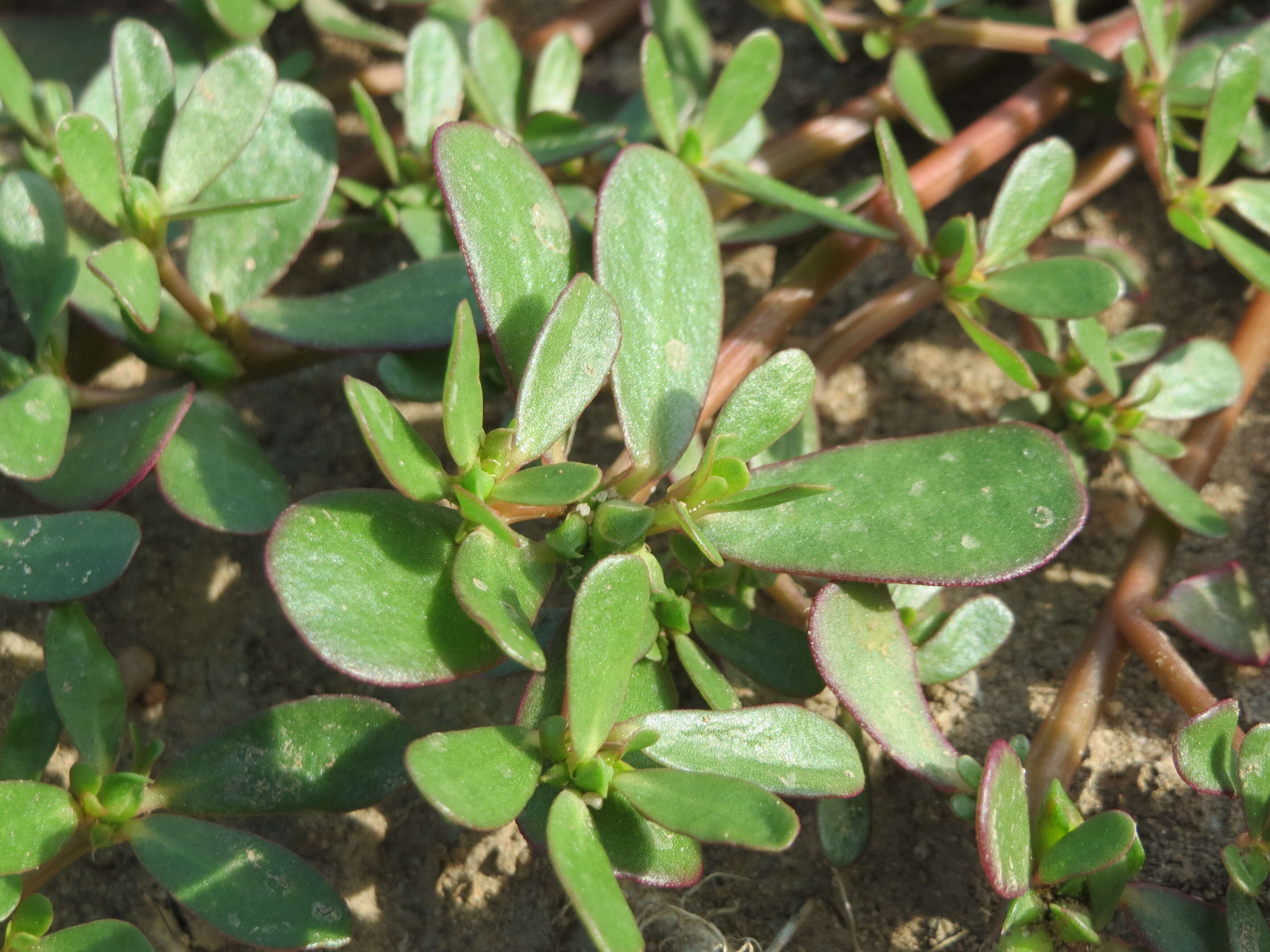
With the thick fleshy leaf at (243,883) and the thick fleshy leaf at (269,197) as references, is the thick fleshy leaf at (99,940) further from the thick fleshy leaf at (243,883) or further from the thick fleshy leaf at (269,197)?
the thick fleshy leaf at (269,197)

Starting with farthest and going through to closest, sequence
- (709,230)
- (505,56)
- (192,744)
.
Result: (505,56), (192,744), (709,230)

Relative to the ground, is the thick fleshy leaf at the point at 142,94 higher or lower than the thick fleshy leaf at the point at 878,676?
higher

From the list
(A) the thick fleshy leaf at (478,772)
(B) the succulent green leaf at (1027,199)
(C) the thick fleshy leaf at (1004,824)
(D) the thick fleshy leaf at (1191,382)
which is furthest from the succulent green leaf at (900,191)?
(A) the thick fleshy leaf at (478,772)

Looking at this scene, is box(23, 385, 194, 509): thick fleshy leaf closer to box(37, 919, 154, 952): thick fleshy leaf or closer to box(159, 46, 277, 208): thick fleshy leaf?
box(159, 46, 277, 208): thick fleshy leaf

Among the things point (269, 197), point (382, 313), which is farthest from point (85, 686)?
point (269, 197)

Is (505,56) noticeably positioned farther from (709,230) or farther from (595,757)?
(595,757)

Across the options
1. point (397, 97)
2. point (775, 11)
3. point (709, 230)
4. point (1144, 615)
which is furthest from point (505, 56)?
point (1144, 615)
